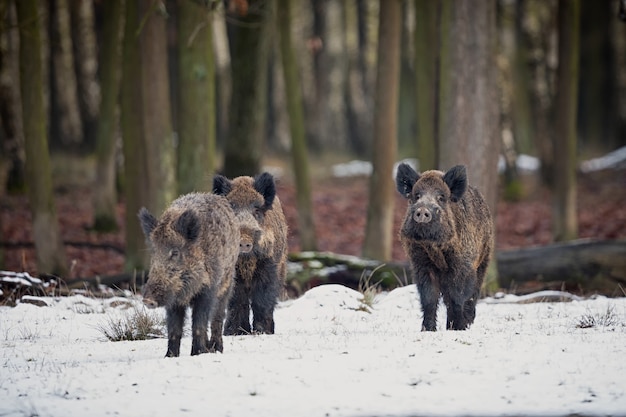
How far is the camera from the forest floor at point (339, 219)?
75.5 feet

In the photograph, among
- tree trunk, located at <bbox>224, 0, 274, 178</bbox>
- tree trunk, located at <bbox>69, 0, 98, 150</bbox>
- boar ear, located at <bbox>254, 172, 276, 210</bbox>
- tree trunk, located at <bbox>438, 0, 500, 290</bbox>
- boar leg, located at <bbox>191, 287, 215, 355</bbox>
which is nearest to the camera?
boar leg, located at <bbox>191, 287, 215, 355</bbox>

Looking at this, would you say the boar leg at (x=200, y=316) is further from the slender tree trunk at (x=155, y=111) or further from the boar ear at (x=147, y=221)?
the slender tree trunk at (x=155, y=111)

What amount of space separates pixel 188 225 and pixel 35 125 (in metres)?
9.26

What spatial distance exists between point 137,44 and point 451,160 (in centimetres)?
692

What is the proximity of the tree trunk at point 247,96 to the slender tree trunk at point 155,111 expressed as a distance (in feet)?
13.7

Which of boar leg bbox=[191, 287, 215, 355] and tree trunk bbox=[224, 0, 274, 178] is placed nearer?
boar leg bbox=[191, 287, 215, 355]

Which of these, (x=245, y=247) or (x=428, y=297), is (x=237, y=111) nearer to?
(x=428, y=297)

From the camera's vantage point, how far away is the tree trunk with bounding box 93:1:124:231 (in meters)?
23.5

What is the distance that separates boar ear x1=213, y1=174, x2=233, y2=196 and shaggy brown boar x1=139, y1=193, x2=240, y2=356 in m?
1.15

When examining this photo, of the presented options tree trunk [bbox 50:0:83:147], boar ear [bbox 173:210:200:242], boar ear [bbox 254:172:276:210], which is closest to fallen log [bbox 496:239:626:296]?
boar ear [bbox 254:172:276:210]

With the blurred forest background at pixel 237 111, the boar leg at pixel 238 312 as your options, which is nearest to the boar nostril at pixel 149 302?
the boar leg at pixel 238 312

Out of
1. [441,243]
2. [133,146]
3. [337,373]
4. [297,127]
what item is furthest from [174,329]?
[297,127]

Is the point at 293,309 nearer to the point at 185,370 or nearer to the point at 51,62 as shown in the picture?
the point at 185,370

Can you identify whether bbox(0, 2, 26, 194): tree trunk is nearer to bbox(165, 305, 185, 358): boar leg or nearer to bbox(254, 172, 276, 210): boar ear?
bbox(254, 172, 276, 210): boar ear
